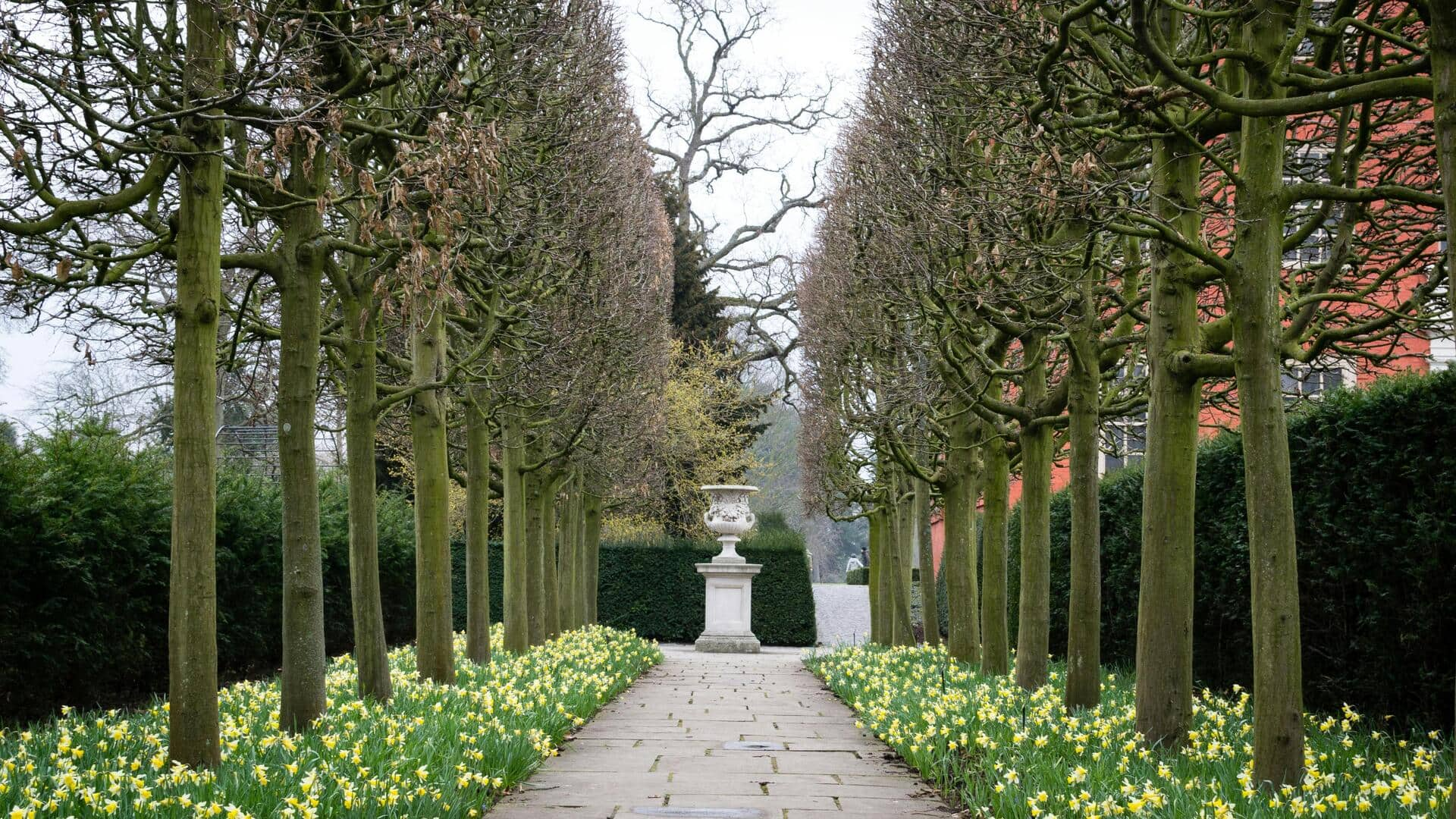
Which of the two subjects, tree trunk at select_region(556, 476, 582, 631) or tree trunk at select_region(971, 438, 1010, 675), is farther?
tree trunk at select_region(556, 476, 582, 631)

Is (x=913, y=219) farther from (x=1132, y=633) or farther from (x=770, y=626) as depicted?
(x=770, y=626)

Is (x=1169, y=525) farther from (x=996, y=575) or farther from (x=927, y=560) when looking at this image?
(x=927, y=560)

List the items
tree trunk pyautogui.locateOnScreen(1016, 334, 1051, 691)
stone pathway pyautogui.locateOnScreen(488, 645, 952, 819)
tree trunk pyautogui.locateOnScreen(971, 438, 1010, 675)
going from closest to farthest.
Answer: stone pathway pyautogui.locateOnScreen(488, 645, 952, 819) < tree trunk pyautogui.locateOnScreen(1016, 334, 1051, 691) < tree trunk pyautogui.locateOnScreen(971, 438, 1010, 675)

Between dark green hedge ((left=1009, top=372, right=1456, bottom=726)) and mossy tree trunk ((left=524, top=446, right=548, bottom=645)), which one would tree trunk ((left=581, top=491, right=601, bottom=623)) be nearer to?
mossy tree trunk ((left=524, top=446, right=548, bottom=645))

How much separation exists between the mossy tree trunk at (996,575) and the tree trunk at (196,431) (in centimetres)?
769

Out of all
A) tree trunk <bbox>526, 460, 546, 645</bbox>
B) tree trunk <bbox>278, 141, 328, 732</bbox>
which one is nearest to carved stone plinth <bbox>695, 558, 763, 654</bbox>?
tree trunk <bbox>526, 460, 546, 645</bbox>

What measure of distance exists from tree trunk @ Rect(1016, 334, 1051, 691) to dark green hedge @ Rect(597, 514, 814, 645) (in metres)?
18.1

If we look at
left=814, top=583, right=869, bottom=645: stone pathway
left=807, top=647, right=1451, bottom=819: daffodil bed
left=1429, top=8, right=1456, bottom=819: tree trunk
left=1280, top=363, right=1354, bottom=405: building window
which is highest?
left=1429, top=8, right=1456, bottom=819: tree trunk

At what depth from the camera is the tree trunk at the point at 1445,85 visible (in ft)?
13.7

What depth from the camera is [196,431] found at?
5.93 meters

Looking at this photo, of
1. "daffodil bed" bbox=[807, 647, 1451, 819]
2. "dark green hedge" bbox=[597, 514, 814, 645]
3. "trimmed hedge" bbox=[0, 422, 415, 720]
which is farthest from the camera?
"dark green hedge" bbox=[597, 514, 814, 645]

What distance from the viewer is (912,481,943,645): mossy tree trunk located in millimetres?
15000

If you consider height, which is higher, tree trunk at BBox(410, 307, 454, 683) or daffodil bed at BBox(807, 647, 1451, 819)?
tree trunk at BBox(410, 307, 454, 683)

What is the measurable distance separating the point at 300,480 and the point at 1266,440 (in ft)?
18.1
